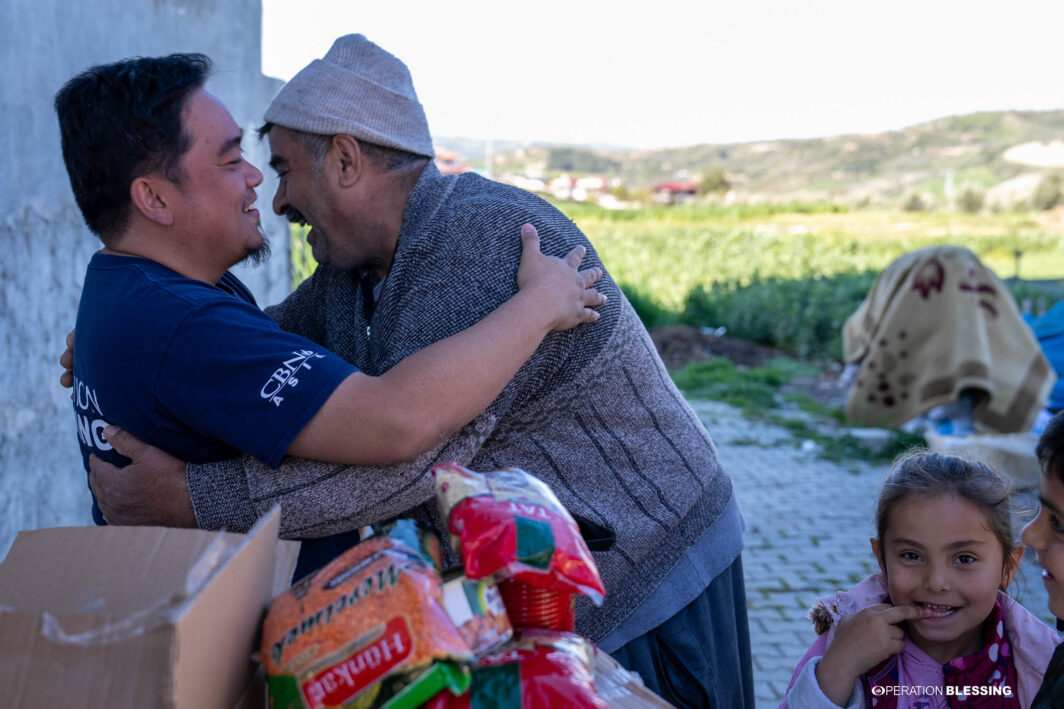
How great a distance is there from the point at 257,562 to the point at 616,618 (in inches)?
36.6

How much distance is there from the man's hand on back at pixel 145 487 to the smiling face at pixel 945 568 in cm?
137

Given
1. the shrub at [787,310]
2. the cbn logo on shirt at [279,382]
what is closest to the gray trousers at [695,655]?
the cbn logo on shirt at [279,382]

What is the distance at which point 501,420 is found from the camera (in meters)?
1.84

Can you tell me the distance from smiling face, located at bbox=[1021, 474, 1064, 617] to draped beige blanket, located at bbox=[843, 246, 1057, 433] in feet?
19.5

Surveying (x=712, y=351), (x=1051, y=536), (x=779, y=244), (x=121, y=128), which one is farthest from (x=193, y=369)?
(x=779, y=244)

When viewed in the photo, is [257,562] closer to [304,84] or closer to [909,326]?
[304,84]

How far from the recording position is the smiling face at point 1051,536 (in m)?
1.59

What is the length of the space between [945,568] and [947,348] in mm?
5913

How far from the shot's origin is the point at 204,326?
5.04 feet

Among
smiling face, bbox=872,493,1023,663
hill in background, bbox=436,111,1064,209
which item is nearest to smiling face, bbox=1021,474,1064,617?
smiling face, bbox=872,493,1023,663

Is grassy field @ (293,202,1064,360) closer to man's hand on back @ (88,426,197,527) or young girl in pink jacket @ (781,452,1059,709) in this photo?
man's hand on back @ (88,426,197,527)

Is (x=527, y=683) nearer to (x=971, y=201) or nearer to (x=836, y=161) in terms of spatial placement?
(x=971, y=201)

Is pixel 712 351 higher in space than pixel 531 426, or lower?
lower

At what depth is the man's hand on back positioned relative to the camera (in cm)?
159
